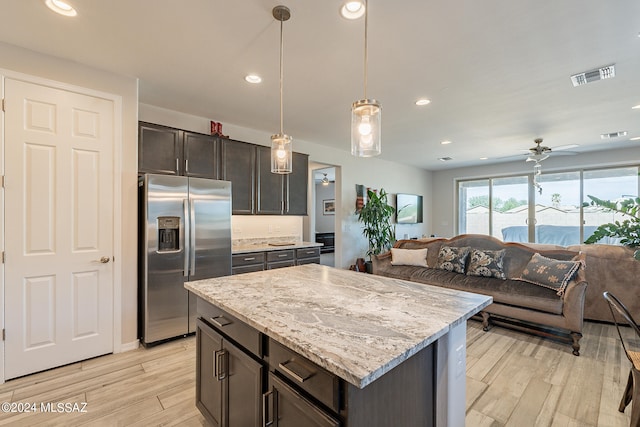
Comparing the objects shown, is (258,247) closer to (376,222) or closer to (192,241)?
(192,241)

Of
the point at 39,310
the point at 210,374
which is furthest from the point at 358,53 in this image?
the point at 39,310

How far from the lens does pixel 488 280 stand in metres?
3.69

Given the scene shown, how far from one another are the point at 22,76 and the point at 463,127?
5203mm

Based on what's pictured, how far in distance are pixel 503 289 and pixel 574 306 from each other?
2.12 feet

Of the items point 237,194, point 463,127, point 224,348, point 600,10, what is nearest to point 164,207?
point 237,194

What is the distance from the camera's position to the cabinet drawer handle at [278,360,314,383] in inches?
39.8

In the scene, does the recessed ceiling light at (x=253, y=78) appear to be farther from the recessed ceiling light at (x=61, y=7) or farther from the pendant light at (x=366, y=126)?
the pendant light at (x=366, y=126)

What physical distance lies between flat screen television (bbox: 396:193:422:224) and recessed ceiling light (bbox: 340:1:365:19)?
5726 millimetres

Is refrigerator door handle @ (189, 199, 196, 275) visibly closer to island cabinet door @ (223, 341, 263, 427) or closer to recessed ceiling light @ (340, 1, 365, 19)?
island cabinet door @ (223, 341, 263, 427)

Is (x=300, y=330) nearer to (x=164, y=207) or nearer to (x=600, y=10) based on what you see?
(x=164, y=207)

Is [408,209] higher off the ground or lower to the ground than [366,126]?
lower

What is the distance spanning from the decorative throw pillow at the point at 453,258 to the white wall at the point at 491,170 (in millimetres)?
4265

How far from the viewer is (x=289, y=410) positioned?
111 centimetres

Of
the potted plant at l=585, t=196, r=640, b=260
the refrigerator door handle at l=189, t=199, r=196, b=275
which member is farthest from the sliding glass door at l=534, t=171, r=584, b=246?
the refrigerator door handle at l=189, t=199, r=196, b=275
